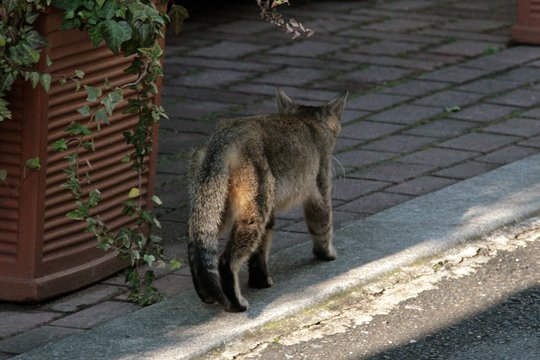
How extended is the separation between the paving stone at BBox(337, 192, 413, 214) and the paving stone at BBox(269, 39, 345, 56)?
10.7ft

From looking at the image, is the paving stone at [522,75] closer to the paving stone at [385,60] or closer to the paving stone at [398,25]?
the paving stone at [385,60]

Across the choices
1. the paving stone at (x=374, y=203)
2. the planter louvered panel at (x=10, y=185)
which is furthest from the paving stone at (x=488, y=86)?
the planter louvered panel at (x=10, y=185)

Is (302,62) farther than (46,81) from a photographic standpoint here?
Yes

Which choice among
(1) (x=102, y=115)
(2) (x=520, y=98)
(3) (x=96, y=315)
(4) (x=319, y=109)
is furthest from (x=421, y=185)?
(1) (x=102, y=115)

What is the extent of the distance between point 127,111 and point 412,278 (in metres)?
1.50

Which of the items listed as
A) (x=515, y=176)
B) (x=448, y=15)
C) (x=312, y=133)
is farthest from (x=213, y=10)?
(x=312, y=133)

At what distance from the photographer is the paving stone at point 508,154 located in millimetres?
7410

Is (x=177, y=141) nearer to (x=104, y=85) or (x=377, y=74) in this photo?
(x=377, y=74)

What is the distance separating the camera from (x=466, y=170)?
23.7 ft

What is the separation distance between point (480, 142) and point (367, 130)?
700 millimetres

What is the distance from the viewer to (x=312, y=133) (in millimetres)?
5715

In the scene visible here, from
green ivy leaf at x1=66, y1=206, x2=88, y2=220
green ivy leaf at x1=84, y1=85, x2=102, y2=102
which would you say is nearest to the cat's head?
green ivy leaf at x1=84, y1=85, x2=102, y2=102

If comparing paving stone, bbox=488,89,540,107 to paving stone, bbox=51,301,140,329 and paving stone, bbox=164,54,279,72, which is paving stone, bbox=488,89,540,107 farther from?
paving stone, bbox=51,301,140,329

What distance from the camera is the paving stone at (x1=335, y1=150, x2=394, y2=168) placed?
24.1 feet
